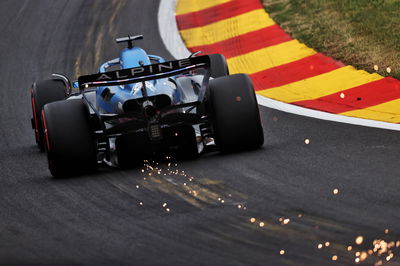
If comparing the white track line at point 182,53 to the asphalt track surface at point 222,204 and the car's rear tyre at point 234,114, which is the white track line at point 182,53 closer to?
the asphalt track surface at point 222,204

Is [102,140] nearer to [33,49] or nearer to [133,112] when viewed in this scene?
[133,112]

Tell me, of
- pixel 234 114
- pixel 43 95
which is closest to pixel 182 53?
pixel 43 95

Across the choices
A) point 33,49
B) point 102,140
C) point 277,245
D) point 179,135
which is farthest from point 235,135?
point 33,49

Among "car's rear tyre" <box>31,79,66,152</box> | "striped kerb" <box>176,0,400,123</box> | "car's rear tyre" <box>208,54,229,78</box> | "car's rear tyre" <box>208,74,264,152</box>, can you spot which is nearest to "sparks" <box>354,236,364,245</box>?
"car's rear tyre" <box>208,74,264,152</box>

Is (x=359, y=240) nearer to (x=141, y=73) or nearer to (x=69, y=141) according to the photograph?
(x=141, y=73)

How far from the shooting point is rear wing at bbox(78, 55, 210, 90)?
33.3 feet

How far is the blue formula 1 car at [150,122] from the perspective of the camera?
10.3 meters

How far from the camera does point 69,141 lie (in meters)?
10.3

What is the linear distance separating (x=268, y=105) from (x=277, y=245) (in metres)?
6.36

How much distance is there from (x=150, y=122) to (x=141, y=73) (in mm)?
483

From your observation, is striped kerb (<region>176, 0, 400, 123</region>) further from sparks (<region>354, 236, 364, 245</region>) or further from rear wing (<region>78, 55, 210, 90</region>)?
sparks (<region>354, 236, 364, 245</region>)

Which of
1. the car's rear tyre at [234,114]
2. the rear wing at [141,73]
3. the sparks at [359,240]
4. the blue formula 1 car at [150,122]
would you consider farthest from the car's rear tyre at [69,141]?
the sparks at [359,240]

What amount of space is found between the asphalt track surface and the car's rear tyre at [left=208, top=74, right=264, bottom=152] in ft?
0.50

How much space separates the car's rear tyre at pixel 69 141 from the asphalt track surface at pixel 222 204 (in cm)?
16
